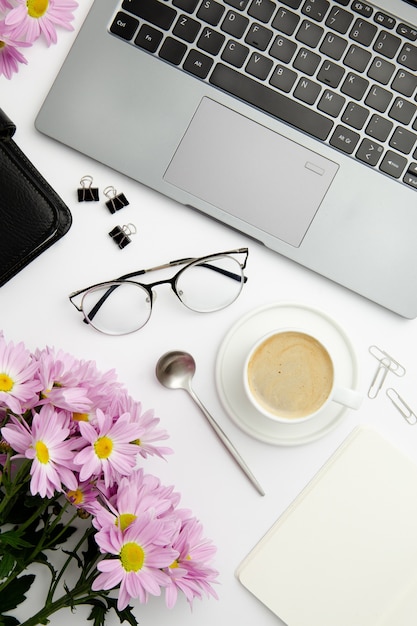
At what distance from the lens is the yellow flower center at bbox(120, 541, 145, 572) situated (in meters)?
0.54

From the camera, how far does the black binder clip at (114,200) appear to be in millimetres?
711

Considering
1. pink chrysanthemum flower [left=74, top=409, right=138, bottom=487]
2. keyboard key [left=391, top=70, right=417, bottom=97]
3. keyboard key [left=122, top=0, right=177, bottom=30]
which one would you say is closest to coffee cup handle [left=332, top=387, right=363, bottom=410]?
pink chrysanthemum flower [left=74, top=409, right=138, bottom=487]

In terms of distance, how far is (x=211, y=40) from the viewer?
0.67 meters

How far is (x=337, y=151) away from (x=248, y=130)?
105 mm

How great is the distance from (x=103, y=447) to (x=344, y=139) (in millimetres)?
428

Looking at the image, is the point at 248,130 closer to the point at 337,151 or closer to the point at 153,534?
the point at 337,151

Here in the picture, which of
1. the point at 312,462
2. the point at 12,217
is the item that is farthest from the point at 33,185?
the point at 312,462

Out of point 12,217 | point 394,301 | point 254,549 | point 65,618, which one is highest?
point 394,301

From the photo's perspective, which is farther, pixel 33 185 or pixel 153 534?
pixel 33 185

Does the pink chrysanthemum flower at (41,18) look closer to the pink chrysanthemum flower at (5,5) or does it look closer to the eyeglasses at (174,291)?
the pink chrysanthemum flower at (5,5)

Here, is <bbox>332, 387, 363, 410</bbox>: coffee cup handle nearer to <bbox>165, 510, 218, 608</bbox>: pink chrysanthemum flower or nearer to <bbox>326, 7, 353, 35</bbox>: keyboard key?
<bbox>165, 510, 218, 608</bbox>: pink chrysanthemum flower

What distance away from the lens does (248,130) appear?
27.2 inches

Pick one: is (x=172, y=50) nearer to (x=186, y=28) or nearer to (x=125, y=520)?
(x=186, y=28)

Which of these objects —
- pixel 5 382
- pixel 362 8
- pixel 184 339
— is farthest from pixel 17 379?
pixel 362 8
